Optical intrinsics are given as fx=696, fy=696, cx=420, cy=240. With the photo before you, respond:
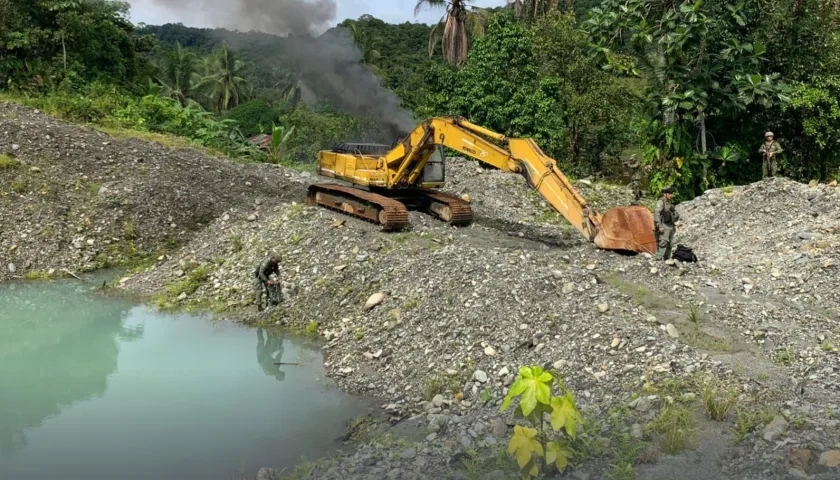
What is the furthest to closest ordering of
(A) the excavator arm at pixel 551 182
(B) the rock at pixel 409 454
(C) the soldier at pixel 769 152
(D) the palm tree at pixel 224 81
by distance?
1. (D) the palm tree at pixel 224 81
2. (C) the soldier at pixel 769 152
3. (A) the excavator arm at pixel 551 182
4. (B) the rock at pixel 409 454

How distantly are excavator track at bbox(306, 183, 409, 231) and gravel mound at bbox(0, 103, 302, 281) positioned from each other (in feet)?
4.48

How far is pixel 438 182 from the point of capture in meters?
14.7

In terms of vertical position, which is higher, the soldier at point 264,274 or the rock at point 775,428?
the rock at point 775,428

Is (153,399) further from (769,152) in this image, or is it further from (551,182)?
(769,152)

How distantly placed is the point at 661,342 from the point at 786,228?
6.28 metres

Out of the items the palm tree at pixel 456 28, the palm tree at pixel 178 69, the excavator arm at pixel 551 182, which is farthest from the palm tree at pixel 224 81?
the excavator arm at pixel 551 182

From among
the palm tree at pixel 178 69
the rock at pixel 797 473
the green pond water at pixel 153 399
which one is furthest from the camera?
the palm tree at pixel 178 69

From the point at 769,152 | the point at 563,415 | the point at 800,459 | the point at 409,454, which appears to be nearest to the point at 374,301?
the point at 409,454

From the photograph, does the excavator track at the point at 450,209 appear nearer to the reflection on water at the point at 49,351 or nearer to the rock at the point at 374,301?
the rock at the point at 374,301

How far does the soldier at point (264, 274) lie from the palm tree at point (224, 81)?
4135cm

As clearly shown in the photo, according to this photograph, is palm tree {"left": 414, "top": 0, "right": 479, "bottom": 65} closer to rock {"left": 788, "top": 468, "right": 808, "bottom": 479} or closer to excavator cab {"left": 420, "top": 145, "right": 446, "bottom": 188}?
excavator cab {"left": 420, "top": 145, "right": 446, "bottom": 188}

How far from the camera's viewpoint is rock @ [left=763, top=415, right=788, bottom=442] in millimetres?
5754

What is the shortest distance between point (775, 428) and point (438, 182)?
9626 millimetres

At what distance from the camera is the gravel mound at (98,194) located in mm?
14312
